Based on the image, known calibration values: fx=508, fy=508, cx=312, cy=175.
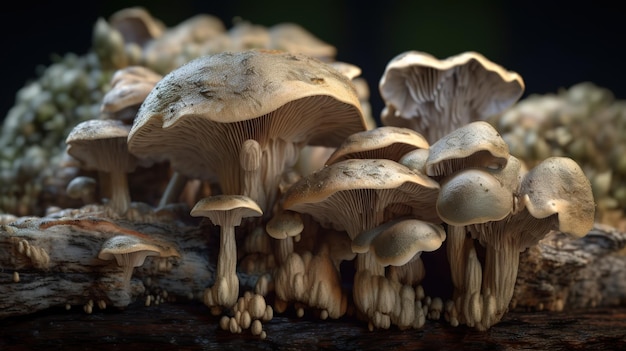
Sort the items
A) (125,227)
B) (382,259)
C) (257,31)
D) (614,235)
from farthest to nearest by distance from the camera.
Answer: (257,31)
(614,235)
(125,227)
(382,259)

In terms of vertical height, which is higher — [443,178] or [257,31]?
[257,31]

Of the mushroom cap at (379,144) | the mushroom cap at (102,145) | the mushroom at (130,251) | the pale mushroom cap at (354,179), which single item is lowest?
the mushroom at (130,251)

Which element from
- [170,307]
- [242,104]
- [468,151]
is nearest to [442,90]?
[468,151]

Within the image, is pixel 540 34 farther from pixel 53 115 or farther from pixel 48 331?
pixel 48 331

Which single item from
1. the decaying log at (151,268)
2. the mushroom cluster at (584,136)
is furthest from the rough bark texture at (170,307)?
the mushroom cluster at (584,136)

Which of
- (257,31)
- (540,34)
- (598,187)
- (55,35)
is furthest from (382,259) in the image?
(55,35)

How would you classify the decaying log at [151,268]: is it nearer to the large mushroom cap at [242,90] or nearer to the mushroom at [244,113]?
the mushroom at [244,113]

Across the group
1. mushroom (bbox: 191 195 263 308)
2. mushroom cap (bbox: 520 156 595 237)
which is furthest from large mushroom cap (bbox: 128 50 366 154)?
mushroom cap (bbox: 520 156 595 237)
